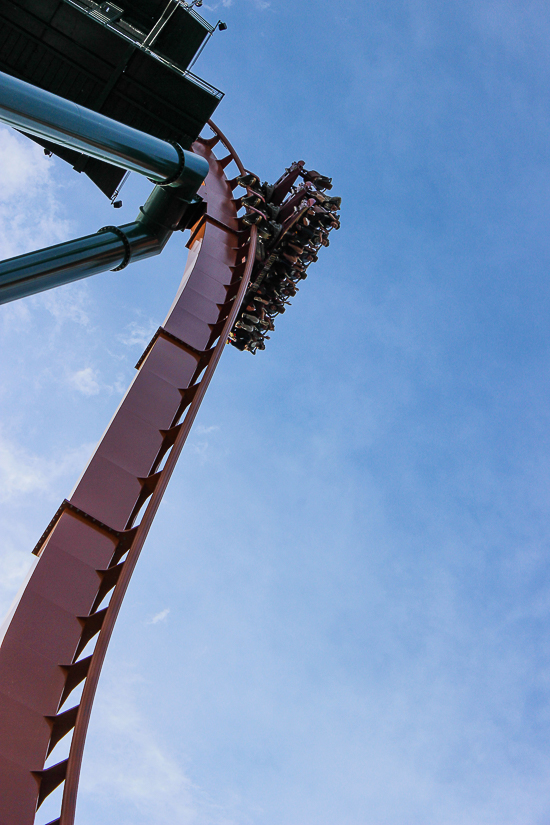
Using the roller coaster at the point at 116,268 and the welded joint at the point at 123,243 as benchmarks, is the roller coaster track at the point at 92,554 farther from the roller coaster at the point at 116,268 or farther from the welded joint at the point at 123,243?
the welded joint at the point at 123,243

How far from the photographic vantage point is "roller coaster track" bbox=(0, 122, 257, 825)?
7449 mm

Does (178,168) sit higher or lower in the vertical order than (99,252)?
higher

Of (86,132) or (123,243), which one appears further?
(123,243)

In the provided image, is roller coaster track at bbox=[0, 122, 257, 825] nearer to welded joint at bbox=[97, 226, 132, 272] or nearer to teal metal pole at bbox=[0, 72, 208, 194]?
welded joint at bbox=[97, 226, 132, 272]

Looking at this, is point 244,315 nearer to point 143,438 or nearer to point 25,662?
point 143,438

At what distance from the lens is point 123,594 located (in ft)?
29.7

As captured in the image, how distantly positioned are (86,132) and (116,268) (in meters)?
5.23

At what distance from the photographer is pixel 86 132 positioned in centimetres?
790

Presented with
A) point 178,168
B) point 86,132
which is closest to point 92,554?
point 86,132

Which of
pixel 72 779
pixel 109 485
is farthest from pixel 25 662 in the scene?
pixel 109 485

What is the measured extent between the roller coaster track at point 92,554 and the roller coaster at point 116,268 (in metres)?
0.02

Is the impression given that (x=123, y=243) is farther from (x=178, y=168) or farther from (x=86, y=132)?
(x=86, y=132)

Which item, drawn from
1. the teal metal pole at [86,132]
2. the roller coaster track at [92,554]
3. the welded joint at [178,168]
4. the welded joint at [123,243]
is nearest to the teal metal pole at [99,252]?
the welded joint at [123,243]

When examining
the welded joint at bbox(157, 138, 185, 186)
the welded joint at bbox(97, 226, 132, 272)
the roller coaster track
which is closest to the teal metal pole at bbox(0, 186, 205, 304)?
the welded joint at bbox(97, 226, 132, 272)
